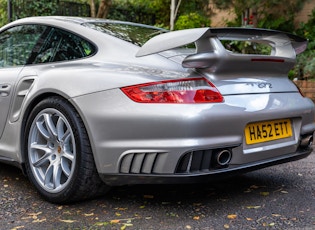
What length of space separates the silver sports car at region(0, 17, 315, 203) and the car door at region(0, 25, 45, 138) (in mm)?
18

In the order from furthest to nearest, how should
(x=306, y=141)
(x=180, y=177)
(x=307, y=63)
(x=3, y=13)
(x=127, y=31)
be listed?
(x=3, y=13), (x=307, y=63), (x=127, y=31), (x=306, y=141), (x=180, y=177)

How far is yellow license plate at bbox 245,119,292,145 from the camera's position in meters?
2.86

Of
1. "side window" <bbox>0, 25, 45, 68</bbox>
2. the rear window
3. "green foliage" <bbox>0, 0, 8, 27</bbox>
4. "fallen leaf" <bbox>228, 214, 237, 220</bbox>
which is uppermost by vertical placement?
the rear window

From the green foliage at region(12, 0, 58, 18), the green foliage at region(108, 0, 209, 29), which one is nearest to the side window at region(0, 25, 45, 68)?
the green foliage at region(12, 0, 58, 18)

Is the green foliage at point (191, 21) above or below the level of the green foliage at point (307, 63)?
above

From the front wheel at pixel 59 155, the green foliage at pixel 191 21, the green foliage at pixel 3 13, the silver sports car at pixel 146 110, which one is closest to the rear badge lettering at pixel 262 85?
the silver sports car at pixel 146 110

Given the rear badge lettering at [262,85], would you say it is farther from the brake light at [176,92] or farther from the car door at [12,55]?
the car door at [12,55]

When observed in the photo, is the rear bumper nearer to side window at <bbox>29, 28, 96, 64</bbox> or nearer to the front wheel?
the front wheel

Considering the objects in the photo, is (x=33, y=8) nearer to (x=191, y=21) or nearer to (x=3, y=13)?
(x=3, y=13)

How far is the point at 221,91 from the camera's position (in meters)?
2.79

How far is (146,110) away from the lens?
272cm

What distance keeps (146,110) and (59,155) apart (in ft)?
2.70

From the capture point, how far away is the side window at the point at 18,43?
148 inches

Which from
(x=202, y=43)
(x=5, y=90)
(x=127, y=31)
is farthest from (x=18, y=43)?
(x=202, y=43)
